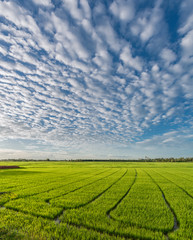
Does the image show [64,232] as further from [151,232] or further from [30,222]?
[151,232]

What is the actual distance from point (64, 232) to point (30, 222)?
218cm

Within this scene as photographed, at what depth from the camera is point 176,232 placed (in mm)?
5914

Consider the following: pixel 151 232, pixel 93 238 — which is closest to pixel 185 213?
pixel 151 232

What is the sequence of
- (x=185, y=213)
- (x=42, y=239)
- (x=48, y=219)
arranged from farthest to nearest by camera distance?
(x=185, y=213)
(x=48, y=219)
(x=42, y=239)

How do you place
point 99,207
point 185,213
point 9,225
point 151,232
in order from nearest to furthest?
point 151,232 → point 9,225 → point 185,213 → point 99,207

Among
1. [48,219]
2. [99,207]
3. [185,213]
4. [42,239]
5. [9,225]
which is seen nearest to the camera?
[42,239]

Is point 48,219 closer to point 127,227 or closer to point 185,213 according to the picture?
point 127,227

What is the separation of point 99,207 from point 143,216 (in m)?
2.73

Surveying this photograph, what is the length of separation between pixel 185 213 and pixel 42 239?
7902 mm

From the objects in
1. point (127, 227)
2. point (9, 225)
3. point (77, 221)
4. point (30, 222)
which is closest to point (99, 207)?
point (77, 221)

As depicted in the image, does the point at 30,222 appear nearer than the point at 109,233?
No

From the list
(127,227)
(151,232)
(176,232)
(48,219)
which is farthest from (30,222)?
(176,232)

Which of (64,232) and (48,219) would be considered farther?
(48,219)

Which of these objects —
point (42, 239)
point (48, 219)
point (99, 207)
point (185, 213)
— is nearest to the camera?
point (42, 239)
